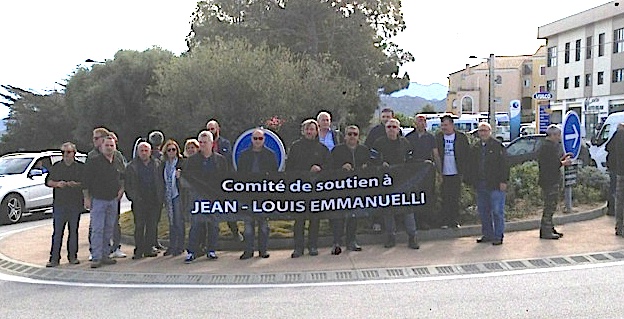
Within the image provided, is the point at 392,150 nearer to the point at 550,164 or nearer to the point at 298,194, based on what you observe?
the point at 298,194

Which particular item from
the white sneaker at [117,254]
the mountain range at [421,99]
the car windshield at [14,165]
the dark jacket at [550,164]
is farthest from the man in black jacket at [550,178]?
the mountain range at [421,99]

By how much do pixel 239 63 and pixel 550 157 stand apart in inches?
644

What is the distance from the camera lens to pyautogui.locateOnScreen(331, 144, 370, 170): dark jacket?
10602 mm

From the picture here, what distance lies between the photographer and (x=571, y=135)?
13102mm

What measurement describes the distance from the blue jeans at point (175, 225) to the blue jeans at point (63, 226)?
1.29 m

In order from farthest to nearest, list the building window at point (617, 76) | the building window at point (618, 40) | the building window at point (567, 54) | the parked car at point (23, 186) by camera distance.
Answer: the building window at point (567, 54), the building window at point (618, 40), the building window at point (617, 76), the parked car at point (23, 186)

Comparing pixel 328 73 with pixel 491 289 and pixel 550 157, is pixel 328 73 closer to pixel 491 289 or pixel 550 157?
pixel 550 157

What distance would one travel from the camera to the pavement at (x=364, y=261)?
9.13 m

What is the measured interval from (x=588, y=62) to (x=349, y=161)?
5451 centimetres

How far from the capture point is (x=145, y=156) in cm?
1041

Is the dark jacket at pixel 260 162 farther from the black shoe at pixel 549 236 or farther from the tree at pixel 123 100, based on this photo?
the tree at pixel 123 100

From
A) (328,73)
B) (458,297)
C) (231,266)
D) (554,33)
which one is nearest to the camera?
(458,297)

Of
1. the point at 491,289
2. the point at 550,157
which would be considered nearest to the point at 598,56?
the point at 550,157

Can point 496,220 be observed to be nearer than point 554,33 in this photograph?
Yes
